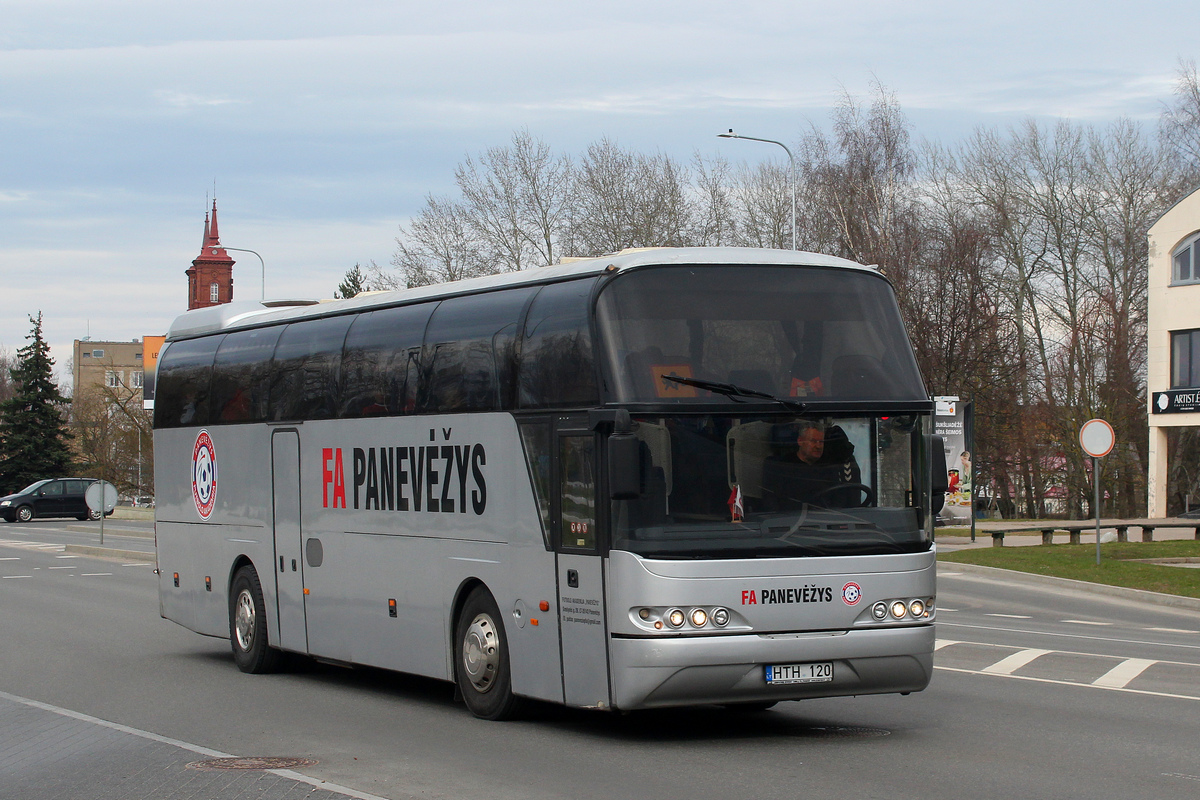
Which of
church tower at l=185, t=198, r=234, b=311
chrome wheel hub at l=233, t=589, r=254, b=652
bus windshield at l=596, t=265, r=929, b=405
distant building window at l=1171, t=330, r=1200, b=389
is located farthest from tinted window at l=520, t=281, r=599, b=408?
church tower at l=185, t=198, r=234, b=311

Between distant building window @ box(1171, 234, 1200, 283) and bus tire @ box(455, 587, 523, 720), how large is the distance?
147 feet

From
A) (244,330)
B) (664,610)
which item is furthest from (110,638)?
(664,610)

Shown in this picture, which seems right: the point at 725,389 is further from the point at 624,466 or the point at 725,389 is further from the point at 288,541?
the point at 288,541

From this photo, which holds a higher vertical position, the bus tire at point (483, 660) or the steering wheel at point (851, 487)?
the steering wheel at point (851, 487)

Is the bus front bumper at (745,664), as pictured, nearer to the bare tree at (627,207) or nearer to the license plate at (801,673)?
the license plate at (801,673)

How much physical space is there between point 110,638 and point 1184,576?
18.3 meters

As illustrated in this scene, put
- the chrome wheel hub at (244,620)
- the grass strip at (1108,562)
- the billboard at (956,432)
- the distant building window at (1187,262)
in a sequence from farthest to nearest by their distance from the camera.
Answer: the distant building window at (1187,262)
the billboard at (956,432)
the grass strip at (1108,562)
the chrome wheel hub at (244,620)

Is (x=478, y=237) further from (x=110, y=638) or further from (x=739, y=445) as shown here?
(x=739, y=445)

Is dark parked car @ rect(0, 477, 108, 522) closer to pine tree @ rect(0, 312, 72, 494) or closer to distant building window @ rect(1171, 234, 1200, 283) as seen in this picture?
pine tree @ rect(0, 312, 72, 494)

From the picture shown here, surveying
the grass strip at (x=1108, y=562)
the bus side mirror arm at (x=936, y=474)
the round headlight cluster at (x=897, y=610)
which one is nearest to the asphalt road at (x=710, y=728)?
the round headlight cluster at (x=897, y=610)

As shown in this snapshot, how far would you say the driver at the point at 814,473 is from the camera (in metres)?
9.48

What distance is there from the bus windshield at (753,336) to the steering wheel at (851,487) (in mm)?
553

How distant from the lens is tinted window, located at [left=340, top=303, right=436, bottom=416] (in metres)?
12.0

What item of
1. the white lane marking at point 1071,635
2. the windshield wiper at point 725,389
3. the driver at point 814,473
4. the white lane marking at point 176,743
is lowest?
the white lane marking at point 1071,635
